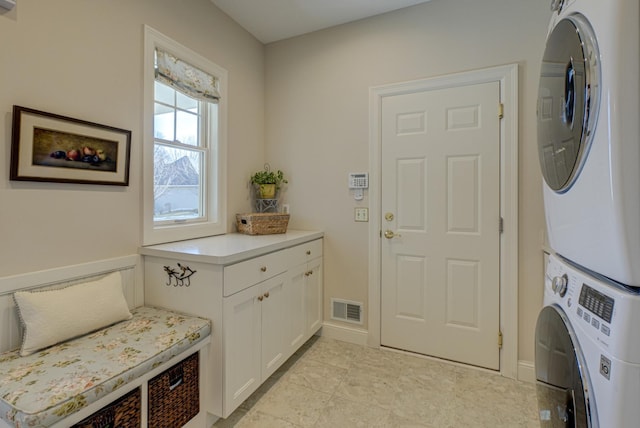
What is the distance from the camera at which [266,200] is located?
2.86 meters

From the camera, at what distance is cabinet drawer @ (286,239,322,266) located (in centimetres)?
219

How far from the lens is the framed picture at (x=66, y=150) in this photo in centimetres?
131

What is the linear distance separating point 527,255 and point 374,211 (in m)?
1.11

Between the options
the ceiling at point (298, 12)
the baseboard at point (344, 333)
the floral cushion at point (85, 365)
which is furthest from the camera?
the baseboard at point (344, 333)

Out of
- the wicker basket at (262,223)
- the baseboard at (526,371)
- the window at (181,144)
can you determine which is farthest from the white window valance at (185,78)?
the baseboard at (526,371)

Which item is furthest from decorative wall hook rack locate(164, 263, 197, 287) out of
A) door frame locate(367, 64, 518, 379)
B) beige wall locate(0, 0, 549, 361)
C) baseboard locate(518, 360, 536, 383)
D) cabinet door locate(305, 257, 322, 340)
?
baseboard locate(518, 360, 536, 383)

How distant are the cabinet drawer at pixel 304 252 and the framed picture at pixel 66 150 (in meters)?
1.13

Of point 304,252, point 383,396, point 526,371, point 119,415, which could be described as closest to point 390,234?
point 304,252

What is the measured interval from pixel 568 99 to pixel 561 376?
0.87 meters

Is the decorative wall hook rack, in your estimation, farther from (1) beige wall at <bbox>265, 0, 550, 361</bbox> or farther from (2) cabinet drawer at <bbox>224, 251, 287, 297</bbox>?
(1) beige wall at <bbox>265, 0, 550, 361</bbox>

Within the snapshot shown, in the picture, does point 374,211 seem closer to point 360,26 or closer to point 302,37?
point 360,26

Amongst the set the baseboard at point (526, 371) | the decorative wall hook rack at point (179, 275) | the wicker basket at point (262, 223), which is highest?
the wicker basket at point (262, 223)

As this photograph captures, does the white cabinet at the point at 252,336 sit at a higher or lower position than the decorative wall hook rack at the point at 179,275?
lower

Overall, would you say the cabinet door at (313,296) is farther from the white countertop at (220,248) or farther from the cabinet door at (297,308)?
the white countertop at (220,248)
